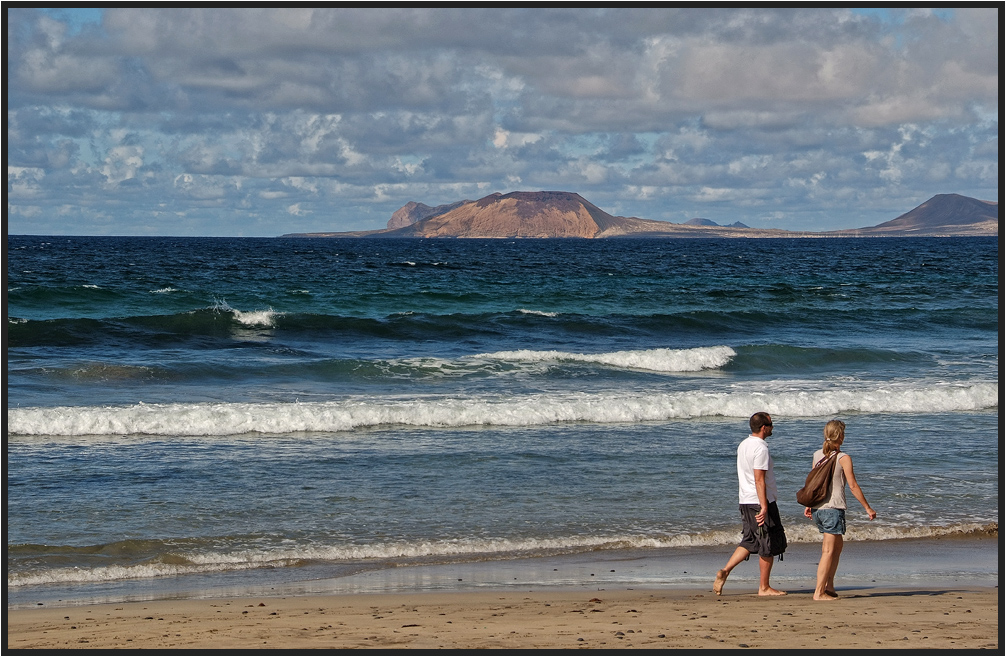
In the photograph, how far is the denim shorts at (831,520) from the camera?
6.30 metres

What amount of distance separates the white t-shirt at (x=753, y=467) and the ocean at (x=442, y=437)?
2.73 ft

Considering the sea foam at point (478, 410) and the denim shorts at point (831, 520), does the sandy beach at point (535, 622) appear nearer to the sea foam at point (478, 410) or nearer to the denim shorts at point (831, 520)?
the denim shorts at point (831, 520)

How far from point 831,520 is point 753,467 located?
63 centimetres

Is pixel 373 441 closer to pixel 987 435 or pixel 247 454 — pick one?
pixel 247 454

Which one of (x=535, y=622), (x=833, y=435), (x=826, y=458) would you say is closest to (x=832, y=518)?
(x=826, y=458)

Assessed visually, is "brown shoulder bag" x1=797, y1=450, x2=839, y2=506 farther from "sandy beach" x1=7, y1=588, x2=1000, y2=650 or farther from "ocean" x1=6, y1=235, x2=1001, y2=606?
"ocean" x1=6, y1=235, x2=1001, y2=606

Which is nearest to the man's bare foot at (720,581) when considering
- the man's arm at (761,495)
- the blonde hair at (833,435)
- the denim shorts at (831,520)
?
the man's arm at (761,495)

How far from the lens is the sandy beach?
5.13 meters

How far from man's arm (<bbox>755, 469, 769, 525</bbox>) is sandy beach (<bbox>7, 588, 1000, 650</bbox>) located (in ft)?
1.83

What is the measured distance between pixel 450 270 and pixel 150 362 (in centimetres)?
3817

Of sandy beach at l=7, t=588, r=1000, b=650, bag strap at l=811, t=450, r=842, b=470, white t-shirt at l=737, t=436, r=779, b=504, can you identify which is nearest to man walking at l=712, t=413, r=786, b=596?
white t-shirt at l=737, t=436, r=779, b=504

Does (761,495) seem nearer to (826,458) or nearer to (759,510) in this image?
(759,510)

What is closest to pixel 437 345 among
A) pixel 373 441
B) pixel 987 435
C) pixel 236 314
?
pixel 236 314

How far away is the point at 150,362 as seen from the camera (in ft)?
62.2
